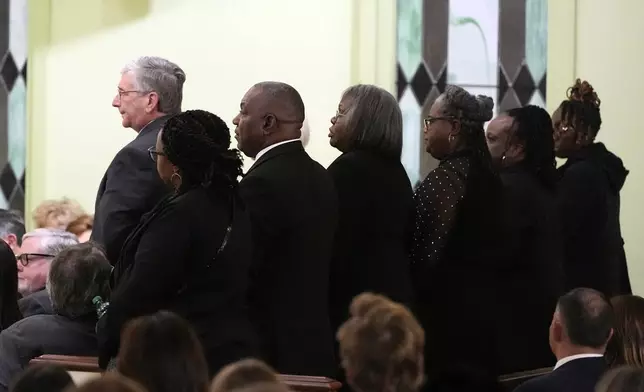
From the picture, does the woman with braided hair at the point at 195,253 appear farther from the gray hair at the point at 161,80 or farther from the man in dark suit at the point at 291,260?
the gray hair at the point at 161,80

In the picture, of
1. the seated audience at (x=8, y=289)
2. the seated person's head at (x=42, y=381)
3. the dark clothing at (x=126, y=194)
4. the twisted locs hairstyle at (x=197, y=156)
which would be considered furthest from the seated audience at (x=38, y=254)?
the seated person's head at (x=42, y=381)

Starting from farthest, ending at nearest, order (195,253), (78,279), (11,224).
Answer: (11,224), (78,279), (195,253)

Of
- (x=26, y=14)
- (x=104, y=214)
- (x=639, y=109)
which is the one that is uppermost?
(x=26, y=14)

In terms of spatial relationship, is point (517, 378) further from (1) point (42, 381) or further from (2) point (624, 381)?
(1) point (42, 381)

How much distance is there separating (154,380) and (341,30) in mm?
3908

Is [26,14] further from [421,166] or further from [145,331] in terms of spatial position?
[145,331]

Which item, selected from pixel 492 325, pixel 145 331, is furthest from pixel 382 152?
pixel 145 331

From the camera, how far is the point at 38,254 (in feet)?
17.5

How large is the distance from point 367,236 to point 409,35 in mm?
2711

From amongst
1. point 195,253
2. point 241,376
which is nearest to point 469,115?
point 195,253

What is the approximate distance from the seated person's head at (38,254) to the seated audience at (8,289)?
36 cm

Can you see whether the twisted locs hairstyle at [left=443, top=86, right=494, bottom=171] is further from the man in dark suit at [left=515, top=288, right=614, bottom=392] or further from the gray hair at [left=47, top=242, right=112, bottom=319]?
the gray hair at [left=47, top=242, right=112, bottom=319]

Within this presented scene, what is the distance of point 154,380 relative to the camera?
10.0ft

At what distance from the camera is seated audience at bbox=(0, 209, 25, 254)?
589 cm
